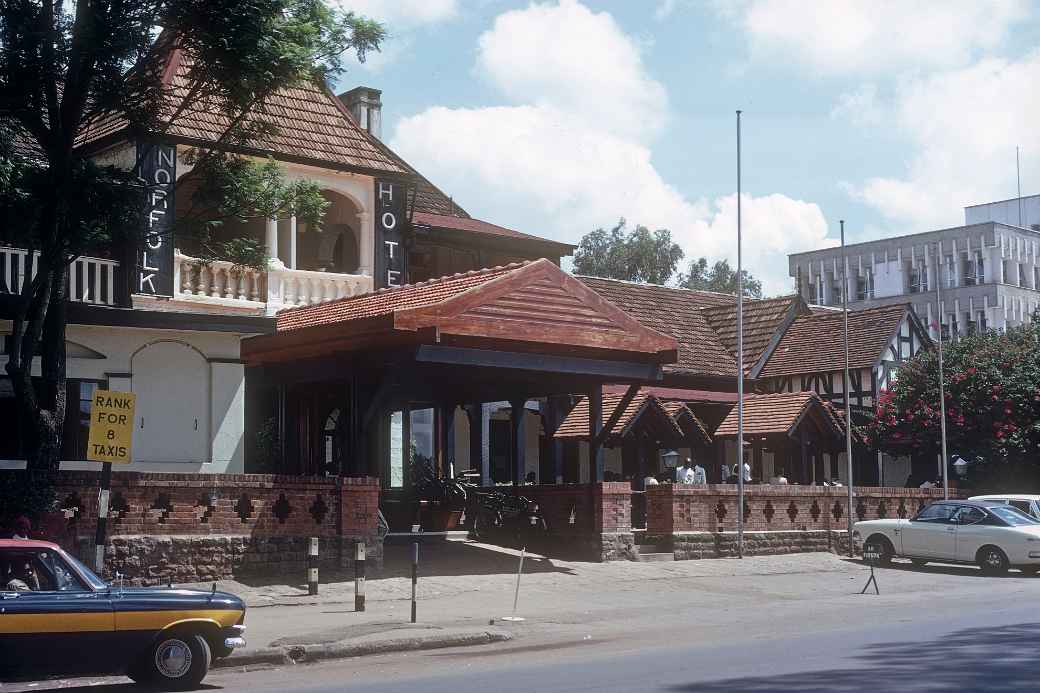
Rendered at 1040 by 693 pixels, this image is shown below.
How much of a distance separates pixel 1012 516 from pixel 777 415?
872 cm

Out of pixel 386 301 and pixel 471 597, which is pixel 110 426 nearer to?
pixel 471 597

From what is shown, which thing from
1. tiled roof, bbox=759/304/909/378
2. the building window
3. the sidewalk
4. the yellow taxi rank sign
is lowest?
the sidewalk

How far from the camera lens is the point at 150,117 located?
1930cm

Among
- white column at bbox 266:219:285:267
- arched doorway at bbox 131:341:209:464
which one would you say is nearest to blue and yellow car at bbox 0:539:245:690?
arched doorway at bbox 131:341:209:464

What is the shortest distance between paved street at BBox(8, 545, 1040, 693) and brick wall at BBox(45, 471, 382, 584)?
0.82 meters

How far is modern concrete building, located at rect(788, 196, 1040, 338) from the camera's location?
81.6m

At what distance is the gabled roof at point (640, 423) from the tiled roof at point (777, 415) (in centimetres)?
130

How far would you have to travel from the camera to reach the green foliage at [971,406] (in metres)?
36.6

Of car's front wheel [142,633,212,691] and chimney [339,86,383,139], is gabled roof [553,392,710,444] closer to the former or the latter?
chimney [339,86,383,139]

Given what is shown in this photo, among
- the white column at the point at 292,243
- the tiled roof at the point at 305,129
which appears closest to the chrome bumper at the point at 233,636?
the tiled roof at the point at 305,129

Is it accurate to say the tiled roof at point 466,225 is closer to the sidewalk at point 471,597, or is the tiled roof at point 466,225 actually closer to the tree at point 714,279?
the sidewalk at point 471,597

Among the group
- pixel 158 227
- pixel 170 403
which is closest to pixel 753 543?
pixel 170 403

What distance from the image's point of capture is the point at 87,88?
18219 mm

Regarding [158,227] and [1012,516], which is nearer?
[158,227]
